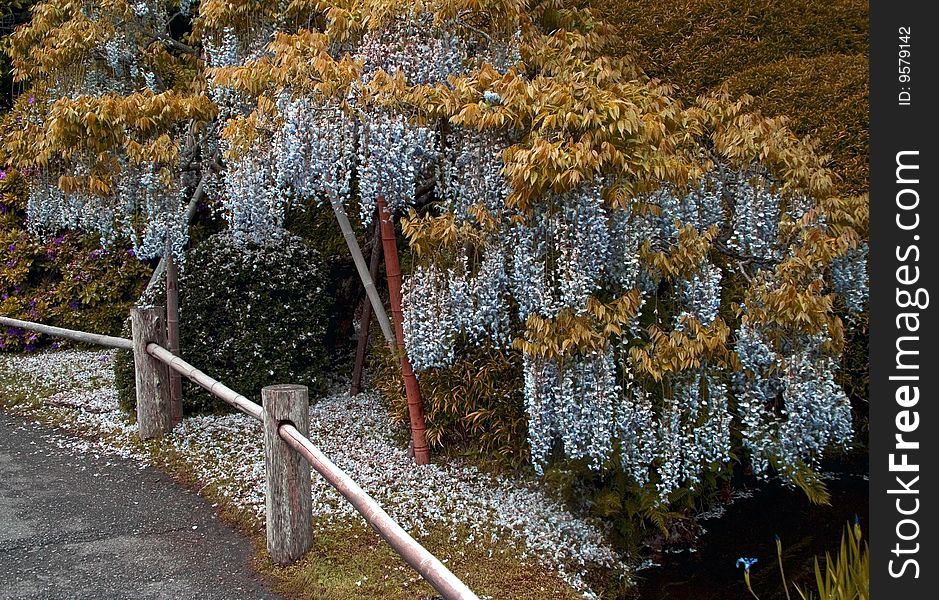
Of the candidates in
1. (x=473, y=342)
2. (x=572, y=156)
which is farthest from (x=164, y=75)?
(x=572, y=156)

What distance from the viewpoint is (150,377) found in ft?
15.9

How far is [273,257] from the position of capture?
5320mm

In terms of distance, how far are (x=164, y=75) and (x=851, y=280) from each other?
178 inches

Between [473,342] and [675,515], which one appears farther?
[473,342]

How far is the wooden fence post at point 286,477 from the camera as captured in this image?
329 centimetres

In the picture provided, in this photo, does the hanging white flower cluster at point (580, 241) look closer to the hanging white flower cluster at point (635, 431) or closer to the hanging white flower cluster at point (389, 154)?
the hanging white flower cluster at point (635, 431)

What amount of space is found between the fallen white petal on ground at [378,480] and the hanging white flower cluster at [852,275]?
1540 mm

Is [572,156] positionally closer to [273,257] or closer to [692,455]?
[692,455]

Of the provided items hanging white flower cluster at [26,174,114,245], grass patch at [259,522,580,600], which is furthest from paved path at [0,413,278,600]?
hanging white flower cluster at [26,174,114,245]

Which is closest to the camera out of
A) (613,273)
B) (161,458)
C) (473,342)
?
A: (613,273)

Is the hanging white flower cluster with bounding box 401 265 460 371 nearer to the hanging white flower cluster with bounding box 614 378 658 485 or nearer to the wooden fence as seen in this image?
the wooden fence

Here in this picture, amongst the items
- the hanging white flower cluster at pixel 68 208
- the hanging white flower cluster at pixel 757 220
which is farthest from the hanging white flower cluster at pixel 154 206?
the hanging white flower cluster at pixel 757 220

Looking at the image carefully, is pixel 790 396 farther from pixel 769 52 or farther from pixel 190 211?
pixel 190 211

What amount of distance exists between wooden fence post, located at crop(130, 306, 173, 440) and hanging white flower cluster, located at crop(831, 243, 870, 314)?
3.66 m
